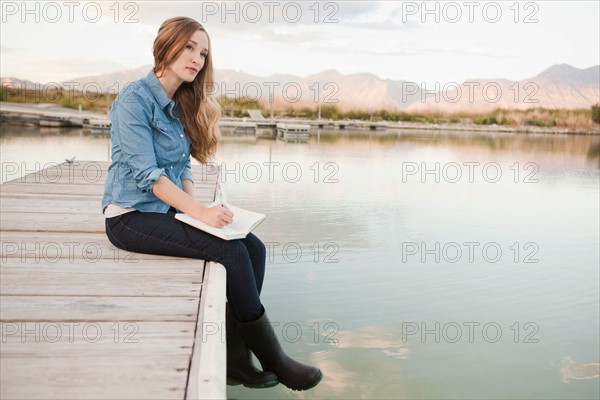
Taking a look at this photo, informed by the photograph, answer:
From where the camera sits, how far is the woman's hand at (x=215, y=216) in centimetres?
202

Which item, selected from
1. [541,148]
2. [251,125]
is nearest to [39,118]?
[251,125]

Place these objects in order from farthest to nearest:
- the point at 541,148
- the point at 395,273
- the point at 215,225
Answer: the point at 541,148, the point at 395,273, the point at 215,225

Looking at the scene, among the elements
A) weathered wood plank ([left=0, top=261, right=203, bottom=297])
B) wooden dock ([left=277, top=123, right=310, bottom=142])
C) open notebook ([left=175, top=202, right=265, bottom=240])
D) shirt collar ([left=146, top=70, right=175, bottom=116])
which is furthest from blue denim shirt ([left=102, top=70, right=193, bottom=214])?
wooden dock ([left=277, top=123, right=310, bottom=142])

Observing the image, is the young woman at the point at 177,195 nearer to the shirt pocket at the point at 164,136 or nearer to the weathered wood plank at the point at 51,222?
the shirt pocket at the point at 164,136

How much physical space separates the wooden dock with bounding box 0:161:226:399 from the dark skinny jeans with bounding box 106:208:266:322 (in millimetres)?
40

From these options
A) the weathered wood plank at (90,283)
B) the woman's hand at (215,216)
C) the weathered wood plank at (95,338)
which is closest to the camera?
the weathered wood plank at (95,338)

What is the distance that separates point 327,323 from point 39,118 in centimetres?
1616

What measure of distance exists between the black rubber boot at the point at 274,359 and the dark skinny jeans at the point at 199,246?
6 centimetres

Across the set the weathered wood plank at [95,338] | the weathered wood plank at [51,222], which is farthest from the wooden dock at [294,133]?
the weathered wood plank at [95,338]

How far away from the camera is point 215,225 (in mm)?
2039

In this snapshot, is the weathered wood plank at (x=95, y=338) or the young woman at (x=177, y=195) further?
the young woman at (x=177, y=195)

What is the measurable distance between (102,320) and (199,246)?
1.76 feet

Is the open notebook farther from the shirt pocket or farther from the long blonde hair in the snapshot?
the long blonde hair

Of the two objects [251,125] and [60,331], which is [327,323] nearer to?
[60,331]
